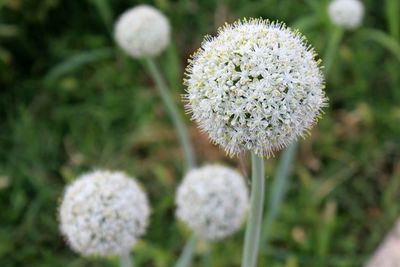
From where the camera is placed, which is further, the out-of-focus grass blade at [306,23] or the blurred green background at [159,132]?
the out-of-focus grass blade at [306,23]

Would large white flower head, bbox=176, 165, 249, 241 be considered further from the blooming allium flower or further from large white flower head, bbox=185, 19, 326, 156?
large white flower head, bbox=185, 19, 326, 156

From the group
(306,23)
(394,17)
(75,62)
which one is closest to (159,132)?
(75,62)

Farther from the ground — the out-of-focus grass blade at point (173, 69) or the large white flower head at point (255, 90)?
the out-of-focus grass blade at point (173, 69)

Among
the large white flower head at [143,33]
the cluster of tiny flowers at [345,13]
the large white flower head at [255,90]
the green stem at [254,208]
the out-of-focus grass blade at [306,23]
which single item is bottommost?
the green stem at [254,208]

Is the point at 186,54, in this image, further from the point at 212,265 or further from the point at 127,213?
the point at 127,213

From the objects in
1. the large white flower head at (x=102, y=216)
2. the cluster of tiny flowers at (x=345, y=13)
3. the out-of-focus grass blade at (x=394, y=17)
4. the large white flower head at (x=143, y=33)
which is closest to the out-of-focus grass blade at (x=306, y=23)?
the cluster of tiny flowers at (x=345, y=13)

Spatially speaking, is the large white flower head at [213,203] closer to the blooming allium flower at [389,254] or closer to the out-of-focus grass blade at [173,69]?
the blooming allium flower at [389,254]
